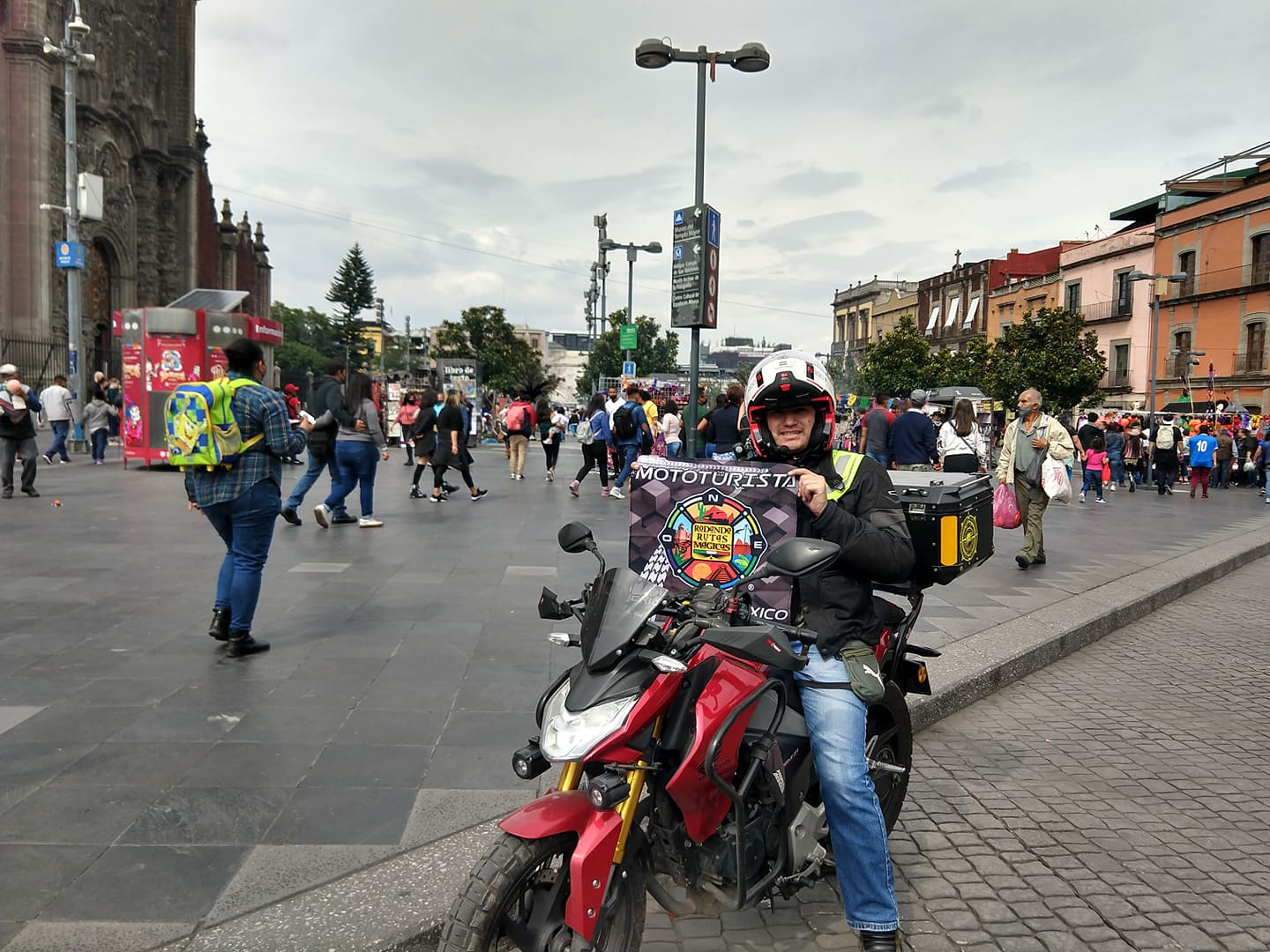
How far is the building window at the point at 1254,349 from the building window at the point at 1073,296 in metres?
11.3

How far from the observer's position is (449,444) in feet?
43.7

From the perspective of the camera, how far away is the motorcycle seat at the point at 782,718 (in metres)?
2.44

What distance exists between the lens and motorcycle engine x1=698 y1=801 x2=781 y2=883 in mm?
2332

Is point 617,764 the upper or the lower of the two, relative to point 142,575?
upper

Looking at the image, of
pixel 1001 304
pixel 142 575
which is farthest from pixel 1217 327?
pixel 142 575

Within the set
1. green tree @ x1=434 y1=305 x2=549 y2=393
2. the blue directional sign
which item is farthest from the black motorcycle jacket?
green tree @ x1=434 y1=305 x2=549 y2=393

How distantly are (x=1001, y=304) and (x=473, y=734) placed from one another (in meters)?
62.2

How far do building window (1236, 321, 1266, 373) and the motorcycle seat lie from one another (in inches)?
1773

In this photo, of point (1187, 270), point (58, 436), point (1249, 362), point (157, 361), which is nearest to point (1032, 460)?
point (157, 361)

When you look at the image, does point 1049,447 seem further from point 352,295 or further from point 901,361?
point 352,295

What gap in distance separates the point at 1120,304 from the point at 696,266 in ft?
147

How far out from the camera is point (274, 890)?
278 centimetres

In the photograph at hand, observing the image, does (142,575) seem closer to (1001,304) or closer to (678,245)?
(678,245)

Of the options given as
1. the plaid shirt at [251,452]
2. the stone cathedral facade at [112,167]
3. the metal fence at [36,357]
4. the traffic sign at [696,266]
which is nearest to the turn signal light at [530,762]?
the plaid shirt at [251,452]
